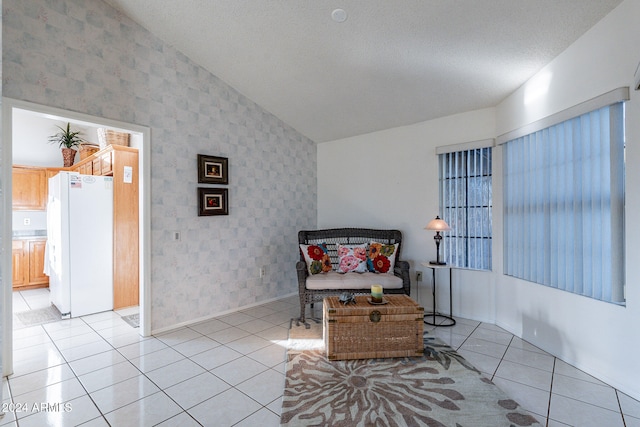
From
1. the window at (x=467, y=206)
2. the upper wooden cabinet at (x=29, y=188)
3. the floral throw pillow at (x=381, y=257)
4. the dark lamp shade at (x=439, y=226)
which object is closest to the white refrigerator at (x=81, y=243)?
the upper wooden cabinet at (x=29, y=188)

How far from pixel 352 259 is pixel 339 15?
2529mm

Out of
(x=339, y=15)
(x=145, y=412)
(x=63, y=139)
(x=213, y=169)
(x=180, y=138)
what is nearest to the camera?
(x=145, y=412)

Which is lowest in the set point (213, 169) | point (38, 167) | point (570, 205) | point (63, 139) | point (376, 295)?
point (376, 295)

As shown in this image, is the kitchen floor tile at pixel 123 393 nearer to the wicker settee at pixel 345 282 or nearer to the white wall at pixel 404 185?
the wicker settee at pixel 345 282

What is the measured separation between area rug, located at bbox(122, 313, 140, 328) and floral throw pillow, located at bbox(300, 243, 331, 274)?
204cm

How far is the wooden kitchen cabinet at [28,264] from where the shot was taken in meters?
4.91

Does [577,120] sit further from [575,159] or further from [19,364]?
[19,364]

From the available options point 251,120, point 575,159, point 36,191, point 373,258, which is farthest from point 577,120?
point 36,191

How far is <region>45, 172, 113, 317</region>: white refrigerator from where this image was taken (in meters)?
3.63

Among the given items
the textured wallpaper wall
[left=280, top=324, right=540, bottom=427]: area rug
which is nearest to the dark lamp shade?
[left=280, top=324, right=540, bottom=427]: area rug

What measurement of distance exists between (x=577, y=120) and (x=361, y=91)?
6.58ft

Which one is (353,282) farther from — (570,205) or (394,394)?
(570,205)

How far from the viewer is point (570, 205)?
246cm

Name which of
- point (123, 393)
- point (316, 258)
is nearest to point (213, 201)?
point (316, 258)
